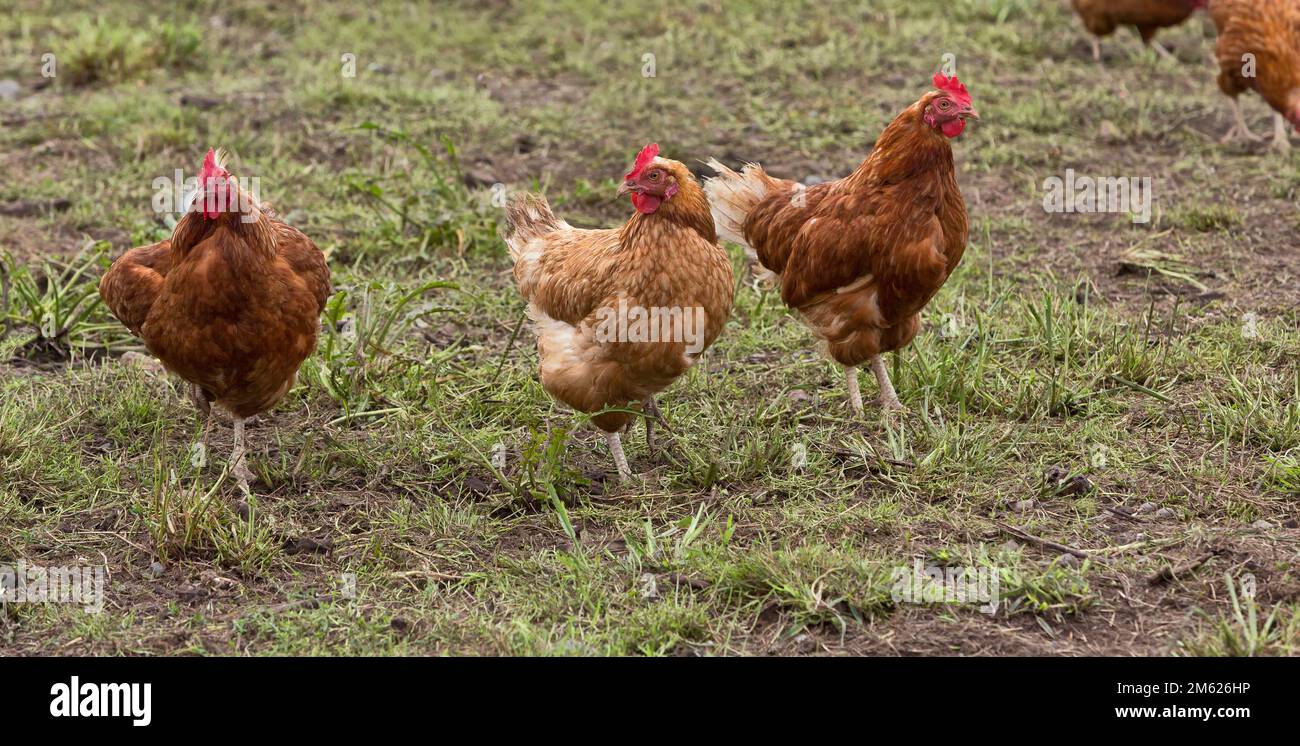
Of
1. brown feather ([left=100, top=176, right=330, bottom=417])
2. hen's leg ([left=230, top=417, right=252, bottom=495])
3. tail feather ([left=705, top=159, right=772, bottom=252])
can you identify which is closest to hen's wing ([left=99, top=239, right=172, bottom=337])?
brown feather ([left=100, top=176, right=330, bottom=417])

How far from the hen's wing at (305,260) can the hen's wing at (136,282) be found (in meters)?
0.40

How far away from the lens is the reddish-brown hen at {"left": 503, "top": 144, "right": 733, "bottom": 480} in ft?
15.2

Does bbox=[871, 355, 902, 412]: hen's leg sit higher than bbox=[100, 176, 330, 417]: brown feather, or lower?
lower

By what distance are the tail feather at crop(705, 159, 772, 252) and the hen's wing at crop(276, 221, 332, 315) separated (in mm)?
1672

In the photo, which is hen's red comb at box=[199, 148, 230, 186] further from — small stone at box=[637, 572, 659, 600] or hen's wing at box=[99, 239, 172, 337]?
small stone at box=[637, 572, 659, 600]

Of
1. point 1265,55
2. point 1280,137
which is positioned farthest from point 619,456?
point 1280,137

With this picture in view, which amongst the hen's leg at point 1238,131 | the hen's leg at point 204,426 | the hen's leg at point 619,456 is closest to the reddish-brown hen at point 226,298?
the hen's leg at point 204,426

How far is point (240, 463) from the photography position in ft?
16.5

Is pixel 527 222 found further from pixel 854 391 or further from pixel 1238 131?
pixel 1238 131

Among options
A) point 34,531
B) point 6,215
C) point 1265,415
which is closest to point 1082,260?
point 1265,415

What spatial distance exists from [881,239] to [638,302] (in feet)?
3.50

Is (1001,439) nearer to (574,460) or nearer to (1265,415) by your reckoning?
(1265,415)

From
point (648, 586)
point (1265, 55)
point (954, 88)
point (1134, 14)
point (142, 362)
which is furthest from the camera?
point (1134, 14)

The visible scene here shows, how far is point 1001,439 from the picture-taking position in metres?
5.05
